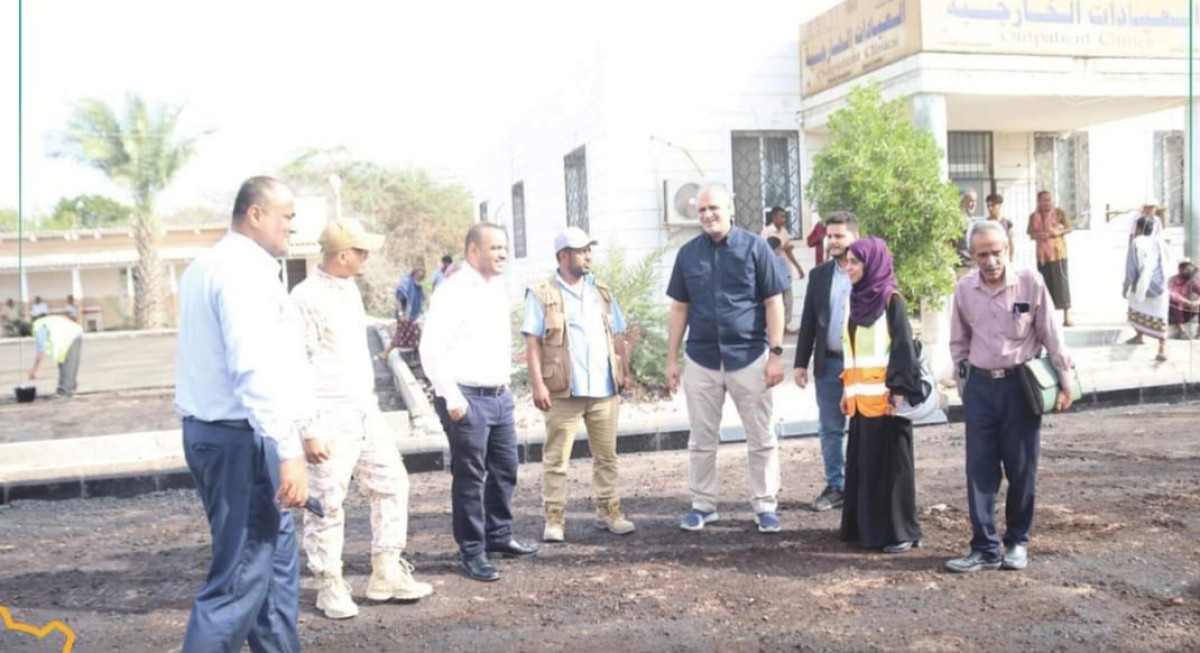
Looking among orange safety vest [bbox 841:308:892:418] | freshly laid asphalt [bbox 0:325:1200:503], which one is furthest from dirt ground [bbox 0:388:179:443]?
orange safety vest [bbox 841:308:892:418]

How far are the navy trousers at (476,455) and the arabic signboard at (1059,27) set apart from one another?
8.59m

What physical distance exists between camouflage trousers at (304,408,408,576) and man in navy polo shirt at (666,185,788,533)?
6.11 ft

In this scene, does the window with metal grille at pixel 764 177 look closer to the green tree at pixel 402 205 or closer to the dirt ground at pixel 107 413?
the dirt ground at pixel 107 413

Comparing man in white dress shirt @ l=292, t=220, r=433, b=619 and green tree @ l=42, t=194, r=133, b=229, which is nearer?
man in white dress shirt @ l=292, t=220, r=433, b=619

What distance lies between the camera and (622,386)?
617 centimetres

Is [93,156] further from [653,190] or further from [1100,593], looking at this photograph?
[1100,593]

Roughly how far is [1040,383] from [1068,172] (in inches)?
493

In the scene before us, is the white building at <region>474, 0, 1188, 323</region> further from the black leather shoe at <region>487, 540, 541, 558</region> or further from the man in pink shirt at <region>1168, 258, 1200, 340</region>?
the black leather shoe at <region>487, 540, 541, 558</region>

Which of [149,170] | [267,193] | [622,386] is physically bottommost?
[622,386]

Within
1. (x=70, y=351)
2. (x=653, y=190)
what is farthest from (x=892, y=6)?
(x=70, y=351)

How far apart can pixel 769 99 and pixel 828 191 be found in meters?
3.17

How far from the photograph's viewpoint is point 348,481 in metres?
4.79

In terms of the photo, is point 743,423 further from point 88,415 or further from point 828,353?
point 88,415

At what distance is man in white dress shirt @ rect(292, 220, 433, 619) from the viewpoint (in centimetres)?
470
